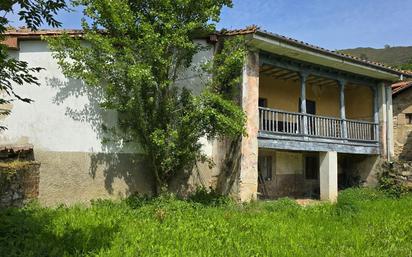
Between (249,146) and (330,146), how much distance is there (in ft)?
13.2

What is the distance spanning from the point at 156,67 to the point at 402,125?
12668 mm

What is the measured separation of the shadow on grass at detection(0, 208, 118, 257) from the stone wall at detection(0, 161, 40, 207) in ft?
3.00

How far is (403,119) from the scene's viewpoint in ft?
58.5

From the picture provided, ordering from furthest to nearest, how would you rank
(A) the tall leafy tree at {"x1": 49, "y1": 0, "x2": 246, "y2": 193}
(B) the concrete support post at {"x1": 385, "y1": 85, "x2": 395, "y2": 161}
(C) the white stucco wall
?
(B) the concrete support post at {"x1": 385, "y1": 85, "x2": 395, "y2": 161} < (C) the white stucco wall < (A) the tall leafy tree at {"x1": 49, "y1": 0, "x2": 246, "y2": 193}

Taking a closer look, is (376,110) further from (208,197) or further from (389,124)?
(208,197)

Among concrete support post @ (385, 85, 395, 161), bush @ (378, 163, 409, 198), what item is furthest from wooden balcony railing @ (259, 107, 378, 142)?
bush @ (378, 163, 409, 198)

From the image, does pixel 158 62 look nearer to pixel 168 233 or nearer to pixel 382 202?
pixel 168 233

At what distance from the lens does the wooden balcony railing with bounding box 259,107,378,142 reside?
13191 millimetres

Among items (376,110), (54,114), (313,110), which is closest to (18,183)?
(54,114)

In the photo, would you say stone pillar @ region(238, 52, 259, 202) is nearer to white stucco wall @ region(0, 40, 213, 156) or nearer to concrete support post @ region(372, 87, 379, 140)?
white stucco wall @ region(0, 40, 213, 156)

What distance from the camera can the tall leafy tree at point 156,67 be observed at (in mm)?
10102

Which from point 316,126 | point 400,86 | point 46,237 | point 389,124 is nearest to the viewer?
point 46,237

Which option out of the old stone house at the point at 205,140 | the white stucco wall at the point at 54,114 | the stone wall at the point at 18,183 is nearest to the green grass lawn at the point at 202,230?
the stone wall at the point at 18,183

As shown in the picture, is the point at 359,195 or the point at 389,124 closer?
the point at 359,195
